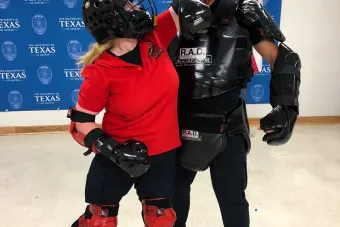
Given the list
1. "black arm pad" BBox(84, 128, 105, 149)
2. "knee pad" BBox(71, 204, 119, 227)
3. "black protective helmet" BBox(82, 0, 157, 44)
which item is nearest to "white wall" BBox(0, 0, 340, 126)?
"knee pad" BBox(71, 204, 119, 227)

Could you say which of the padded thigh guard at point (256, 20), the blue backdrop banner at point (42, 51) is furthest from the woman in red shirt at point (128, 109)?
the blue backdrop banner at point (42, 51)

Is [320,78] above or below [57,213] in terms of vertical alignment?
above

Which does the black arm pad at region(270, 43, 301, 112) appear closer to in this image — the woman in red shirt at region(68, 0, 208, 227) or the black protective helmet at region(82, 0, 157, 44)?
the woman in red shirt at region(68, 0, 208, 227)

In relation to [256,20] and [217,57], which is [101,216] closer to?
[217,57]

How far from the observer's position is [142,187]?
1500 mm

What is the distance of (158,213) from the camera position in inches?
58.6

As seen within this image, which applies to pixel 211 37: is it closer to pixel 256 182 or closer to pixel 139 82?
pixel 139 82

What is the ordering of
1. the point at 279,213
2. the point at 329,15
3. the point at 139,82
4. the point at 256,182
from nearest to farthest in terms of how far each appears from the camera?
the point at 139,82, the point at 279,213, the point at 256,182, the point at 329,15

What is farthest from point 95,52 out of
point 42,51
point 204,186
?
point 42,51

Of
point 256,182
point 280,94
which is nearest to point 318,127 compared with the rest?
point 256,182

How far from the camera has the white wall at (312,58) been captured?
3697 millimetres

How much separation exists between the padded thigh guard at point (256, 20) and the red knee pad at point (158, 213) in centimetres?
74

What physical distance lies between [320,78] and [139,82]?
3037 mm

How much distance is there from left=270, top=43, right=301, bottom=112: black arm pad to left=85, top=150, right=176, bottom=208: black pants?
465 millimetres
